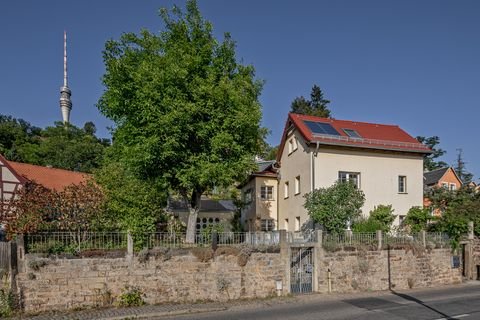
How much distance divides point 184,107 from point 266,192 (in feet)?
43.2

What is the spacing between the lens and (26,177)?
23062mm

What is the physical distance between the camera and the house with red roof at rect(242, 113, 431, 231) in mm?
21266

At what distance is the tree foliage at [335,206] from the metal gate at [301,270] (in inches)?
125

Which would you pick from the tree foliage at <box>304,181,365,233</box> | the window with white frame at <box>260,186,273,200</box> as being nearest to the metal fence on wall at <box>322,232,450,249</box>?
the tree foliage at <box>304,181,365,233</box>

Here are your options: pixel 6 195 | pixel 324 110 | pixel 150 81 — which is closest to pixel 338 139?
pixel 150 81

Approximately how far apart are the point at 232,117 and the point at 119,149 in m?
6.88

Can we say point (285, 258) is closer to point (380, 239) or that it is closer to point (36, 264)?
point (380, 239)

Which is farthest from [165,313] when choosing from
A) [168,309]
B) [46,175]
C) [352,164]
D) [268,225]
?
[46,175]

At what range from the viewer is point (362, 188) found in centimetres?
2177

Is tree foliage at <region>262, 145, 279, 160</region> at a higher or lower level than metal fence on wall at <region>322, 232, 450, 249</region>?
higher

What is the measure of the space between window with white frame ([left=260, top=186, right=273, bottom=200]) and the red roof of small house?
2.95 m

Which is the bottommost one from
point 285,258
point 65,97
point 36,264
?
point 285,258

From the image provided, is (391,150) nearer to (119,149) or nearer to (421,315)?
(421,315)

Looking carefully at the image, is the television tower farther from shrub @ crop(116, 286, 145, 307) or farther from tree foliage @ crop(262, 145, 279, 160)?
shrub @ crop(116, 286, 145, 307)
